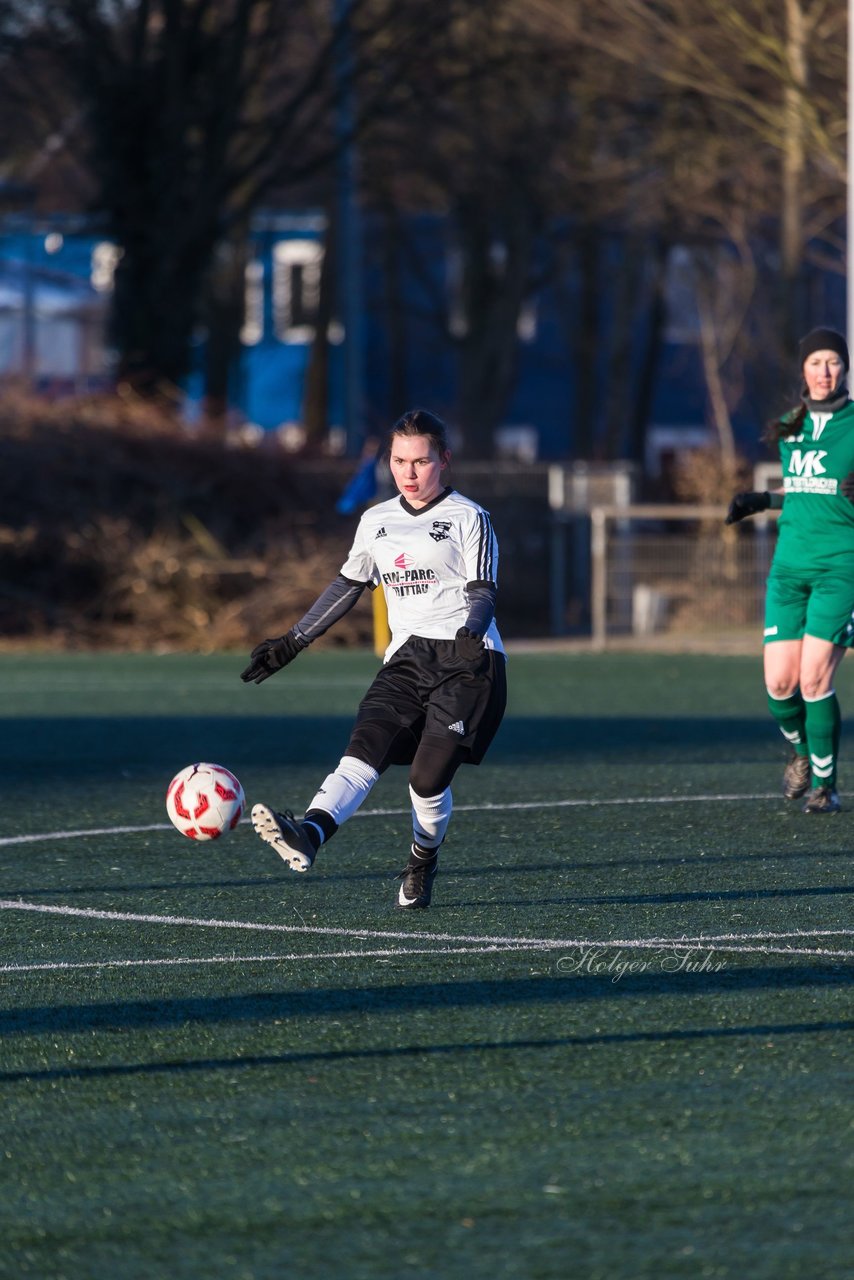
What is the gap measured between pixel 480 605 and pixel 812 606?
2.81m

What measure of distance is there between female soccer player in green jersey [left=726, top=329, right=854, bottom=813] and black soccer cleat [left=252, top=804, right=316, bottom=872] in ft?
11.1

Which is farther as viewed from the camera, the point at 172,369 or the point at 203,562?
the point at 172,369

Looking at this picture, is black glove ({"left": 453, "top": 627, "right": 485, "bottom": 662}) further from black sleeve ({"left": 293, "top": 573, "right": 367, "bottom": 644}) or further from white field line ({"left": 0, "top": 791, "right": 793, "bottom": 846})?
white field line ({"left": 0, "top": 791, "right": 793, "bottom": 846})

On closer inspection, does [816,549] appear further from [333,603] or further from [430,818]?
[430,818]

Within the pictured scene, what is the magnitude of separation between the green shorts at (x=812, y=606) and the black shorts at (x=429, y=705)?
247cm

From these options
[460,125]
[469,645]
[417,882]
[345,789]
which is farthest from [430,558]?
[460,125]

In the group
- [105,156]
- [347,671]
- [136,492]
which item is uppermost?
[105,156]

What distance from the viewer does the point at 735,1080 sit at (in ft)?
16.1

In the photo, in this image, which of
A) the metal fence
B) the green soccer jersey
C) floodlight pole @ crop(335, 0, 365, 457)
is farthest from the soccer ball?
floodlight pole @ crop(335, 0, 365, 457)

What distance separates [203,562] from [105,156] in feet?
24.7

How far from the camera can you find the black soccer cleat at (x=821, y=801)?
955 centimetres

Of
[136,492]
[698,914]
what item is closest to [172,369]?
[136,492]

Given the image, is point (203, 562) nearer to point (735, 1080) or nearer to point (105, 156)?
point (105, 156)

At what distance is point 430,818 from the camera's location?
23.6 ft
